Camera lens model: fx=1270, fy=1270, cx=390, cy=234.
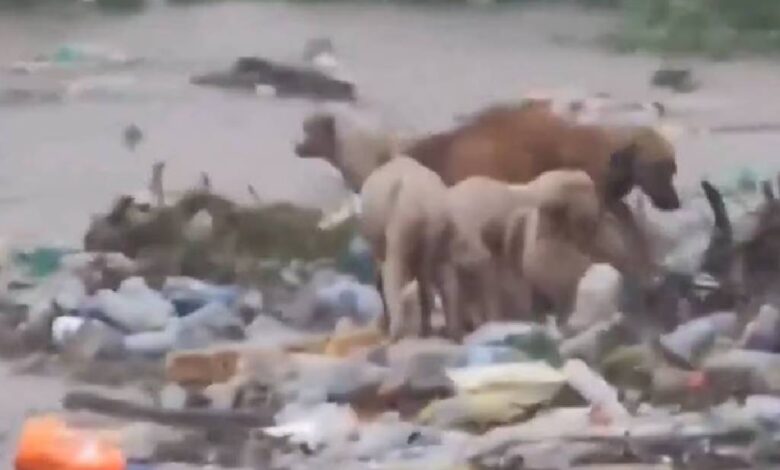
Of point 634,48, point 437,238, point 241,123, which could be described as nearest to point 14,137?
point 241,123

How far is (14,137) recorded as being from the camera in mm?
1341

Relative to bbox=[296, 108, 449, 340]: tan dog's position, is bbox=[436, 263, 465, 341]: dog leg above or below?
below

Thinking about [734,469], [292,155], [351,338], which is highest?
[292,155]

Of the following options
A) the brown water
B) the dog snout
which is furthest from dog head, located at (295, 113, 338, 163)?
the dog snout

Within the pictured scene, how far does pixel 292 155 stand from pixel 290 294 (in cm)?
15

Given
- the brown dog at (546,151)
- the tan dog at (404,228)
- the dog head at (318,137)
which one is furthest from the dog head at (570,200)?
the dog head at (318,137)

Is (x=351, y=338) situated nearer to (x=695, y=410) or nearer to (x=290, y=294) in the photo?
(x=290, y=294)

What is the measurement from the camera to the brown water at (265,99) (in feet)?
4.34

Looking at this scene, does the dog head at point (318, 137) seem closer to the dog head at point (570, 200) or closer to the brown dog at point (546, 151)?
the brown dog at point (546, 151)

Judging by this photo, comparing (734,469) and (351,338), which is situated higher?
(351,338)

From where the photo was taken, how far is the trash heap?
4.34 feet

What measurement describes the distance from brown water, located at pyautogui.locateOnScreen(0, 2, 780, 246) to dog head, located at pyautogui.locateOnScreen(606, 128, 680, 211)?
2cm

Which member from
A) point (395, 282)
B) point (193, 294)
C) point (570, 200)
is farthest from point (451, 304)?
point (193, 294)

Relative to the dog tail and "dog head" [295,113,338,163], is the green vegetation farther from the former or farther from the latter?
"dog head" [295,113,338,163]
